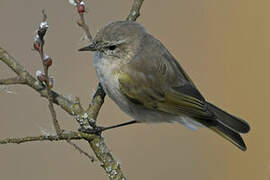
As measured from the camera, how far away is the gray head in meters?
2.81

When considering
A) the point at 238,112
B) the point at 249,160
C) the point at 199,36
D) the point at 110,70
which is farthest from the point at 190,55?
the point at 110,70

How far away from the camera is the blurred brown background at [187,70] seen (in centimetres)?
404

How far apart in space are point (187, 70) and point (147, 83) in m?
1.45

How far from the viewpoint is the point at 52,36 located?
440cm

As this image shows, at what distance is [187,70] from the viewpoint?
4.35 meters

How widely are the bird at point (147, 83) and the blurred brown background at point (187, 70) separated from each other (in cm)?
98

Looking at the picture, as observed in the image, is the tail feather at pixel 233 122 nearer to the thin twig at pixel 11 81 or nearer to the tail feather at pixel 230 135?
the tail feather at pixel 230 135

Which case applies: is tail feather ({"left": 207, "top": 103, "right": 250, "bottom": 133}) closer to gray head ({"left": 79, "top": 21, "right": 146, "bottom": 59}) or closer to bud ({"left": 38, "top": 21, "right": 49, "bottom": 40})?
gray head ({"left": 79, "top": 21, "right": 146, "bottom": 59})

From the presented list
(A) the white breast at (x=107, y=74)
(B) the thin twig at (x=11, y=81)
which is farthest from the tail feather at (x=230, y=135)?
(B) the thin twig at (x=11, y=81)

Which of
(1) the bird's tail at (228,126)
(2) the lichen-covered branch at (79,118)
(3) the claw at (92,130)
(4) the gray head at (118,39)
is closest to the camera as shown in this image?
(2) the lichen-covered branch at (79,118)

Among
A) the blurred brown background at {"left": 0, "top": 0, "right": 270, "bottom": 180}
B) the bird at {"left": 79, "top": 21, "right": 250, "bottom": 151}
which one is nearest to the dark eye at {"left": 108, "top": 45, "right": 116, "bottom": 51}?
the bird at {"left": 79, "top": 21, "right": 250, "bottom": 151}

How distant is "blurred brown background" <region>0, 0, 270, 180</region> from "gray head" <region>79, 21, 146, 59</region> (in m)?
1.19

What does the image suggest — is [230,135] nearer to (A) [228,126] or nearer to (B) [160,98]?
(A) [228,126]

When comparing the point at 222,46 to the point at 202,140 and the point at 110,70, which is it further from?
the point at 110,70
